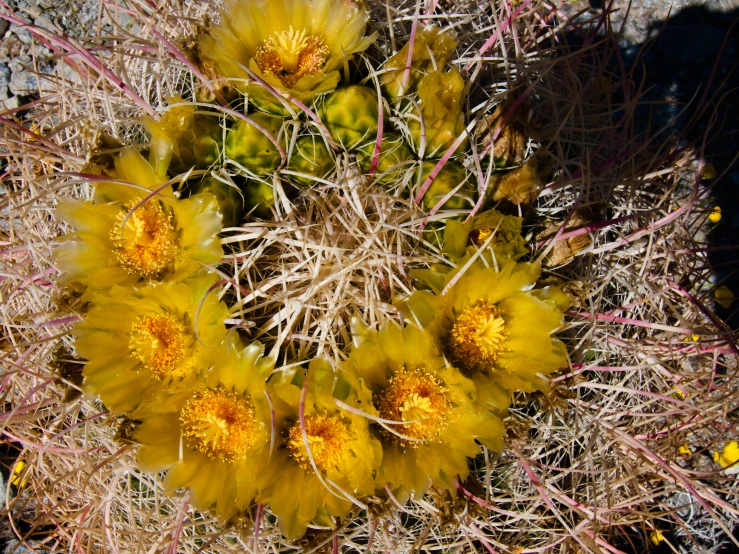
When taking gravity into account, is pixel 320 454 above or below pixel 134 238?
below

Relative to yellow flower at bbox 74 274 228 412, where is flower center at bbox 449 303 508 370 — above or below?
below

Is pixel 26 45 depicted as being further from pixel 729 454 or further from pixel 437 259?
pixel 729 454

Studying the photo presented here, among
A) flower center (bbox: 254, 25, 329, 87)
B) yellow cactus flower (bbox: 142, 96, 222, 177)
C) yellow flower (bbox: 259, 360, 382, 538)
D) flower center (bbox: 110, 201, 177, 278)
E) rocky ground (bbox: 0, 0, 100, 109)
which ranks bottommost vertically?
yellow flower (bbox: 259, 360, 382, 538)

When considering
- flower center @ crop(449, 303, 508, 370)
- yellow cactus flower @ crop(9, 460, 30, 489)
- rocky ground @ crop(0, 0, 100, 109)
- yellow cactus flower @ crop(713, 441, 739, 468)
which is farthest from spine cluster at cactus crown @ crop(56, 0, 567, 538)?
rocky ground @ crop(0, 0, 100, 109)

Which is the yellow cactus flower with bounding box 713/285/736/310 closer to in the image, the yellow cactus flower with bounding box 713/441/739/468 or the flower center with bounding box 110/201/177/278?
the yellow cactus flower with bounding box 713/441/739/468

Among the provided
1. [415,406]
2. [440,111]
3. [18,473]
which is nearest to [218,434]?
[415,406]

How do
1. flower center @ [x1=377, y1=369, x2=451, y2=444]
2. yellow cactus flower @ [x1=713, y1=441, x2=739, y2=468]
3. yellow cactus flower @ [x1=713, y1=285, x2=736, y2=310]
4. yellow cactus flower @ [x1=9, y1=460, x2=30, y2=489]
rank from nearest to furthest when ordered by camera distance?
flower center @ [x1=377, y1=369, x2=451, y2=444] → yellow cactus flower @ [x1=9, y1=460, x2=30, y2=489] → yellow cactus flower @ [x1=713, y1=285, x2=736, y2=310] → yellow cactus flower @ [x1=713, y1=441, x2=739, y2=468]
